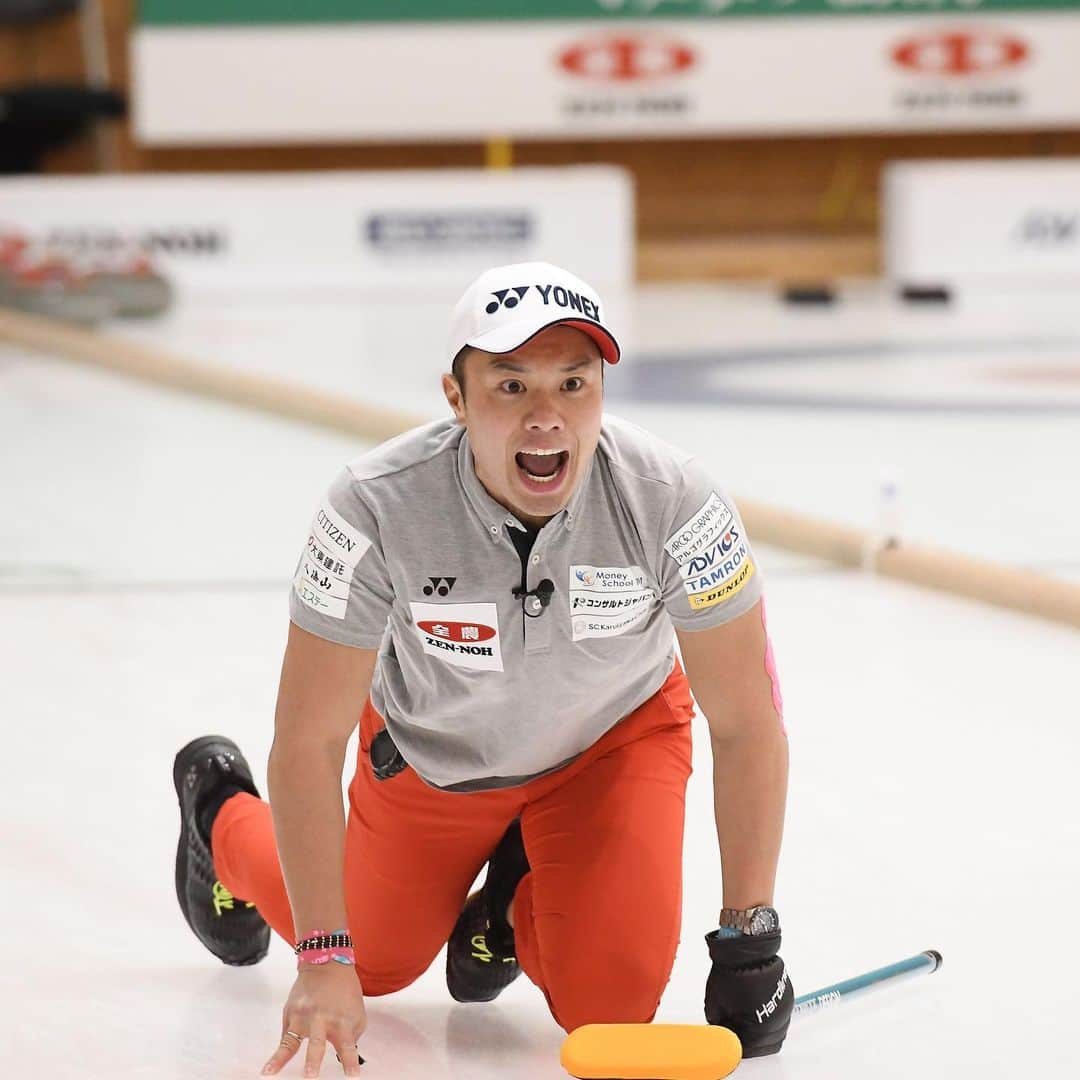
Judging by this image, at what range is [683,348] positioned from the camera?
31.9 feet

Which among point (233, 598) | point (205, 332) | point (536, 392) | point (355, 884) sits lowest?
point (205, 332)

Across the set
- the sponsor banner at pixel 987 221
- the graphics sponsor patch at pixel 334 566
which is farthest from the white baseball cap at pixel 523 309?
the sponsor banner at pixel 987 221

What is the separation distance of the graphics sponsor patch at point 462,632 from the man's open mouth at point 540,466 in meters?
0.18

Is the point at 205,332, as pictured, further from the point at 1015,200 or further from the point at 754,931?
the point at 754,931

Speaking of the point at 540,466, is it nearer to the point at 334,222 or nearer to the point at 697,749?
the point at 697,749

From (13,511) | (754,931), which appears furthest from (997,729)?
(13,511)

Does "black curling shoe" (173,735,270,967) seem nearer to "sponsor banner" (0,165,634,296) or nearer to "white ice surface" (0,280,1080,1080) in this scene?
"white ice surface" (0,280,1080,1080)

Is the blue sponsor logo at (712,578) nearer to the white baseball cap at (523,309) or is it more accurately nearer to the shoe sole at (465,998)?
the white baseball cap at (523,309)

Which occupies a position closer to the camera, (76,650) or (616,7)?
(76,650)

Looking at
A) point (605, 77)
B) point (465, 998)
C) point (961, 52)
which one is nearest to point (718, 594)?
point (465, 998)

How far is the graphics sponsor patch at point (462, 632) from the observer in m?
2.15

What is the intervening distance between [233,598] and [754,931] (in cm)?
266

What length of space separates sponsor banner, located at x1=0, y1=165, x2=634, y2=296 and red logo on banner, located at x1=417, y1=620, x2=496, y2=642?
33.2ft

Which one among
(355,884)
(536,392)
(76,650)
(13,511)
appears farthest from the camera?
(13,511)
